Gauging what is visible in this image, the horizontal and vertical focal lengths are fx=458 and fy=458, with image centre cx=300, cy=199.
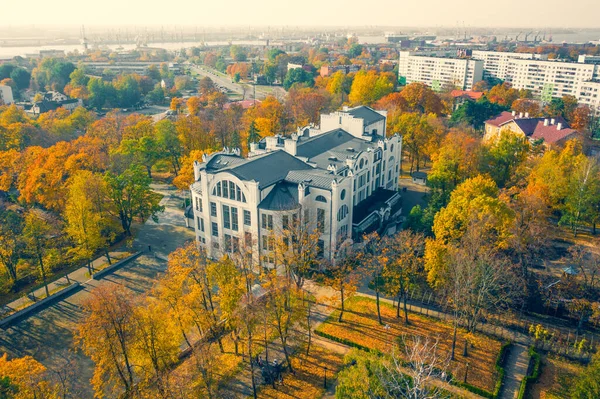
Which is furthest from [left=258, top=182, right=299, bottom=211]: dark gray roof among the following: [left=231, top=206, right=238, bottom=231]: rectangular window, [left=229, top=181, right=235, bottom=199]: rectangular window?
[left=231, top=206, right=238, bottom=231]: rectangular window

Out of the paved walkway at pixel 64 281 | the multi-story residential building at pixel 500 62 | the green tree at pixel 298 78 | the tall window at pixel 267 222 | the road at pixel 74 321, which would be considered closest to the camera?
the road at pixel 74 321

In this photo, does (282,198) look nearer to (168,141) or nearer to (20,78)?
(168,141)

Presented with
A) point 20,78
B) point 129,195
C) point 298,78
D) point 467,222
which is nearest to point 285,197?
point 467,222

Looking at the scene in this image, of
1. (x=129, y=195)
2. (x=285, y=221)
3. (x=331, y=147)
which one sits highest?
(x=331, y=147)

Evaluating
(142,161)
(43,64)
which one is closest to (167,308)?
(142,161)

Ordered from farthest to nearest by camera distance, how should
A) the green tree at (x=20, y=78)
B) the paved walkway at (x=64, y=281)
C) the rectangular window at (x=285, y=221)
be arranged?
the green tree at (x=20, y=78), the rectangular window at (x=285, y=221), the paved walkway at (x=64, y=281)

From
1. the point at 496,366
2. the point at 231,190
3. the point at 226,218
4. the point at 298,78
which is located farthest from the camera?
the point at 298,78

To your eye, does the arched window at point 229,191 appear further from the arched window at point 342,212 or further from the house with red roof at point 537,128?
the house with red roof at point 537,128

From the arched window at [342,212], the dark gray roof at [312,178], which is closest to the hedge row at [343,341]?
the arched window at [342,212]
